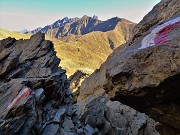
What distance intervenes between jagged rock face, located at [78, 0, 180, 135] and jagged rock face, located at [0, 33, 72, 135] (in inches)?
307

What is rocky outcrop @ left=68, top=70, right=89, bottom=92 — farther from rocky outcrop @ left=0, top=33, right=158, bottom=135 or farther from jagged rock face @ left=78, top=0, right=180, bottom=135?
jagged rock face @ left=78, top=0, right=180, bottom=135

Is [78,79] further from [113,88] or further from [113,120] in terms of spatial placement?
[113,88]

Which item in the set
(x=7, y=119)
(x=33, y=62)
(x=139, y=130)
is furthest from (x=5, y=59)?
(x=139, y=130)

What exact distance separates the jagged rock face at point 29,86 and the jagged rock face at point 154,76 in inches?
307

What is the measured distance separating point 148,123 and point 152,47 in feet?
73.1

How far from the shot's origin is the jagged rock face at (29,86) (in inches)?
758

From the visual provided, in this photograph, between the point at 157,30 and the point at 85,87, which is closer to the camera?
the point at 157,30

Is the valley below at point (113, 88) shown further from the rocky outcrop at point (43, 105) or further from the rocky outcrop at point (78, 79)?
the rocky outcrop at point (78, 79)

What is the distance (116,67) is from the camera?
13602 millimetres

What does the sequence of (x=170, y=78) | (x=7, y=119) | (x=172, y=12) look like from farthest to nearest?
(x=7, y=119), (x=172, y=12), (x=170, y=78)

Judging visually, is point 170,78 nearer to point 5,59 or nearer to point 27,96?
point 27,96

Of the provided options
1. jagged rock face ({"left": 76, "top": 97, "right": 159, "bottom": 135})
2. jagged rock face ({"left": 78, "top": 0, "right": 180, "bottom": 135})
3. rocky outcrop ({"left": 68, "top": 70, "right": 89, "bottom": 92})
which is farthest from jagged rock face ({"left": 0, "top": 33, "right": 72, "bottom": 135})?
rocky outcrop ({"left": 68, "top": 70, "right": 89, "bottom": 92})

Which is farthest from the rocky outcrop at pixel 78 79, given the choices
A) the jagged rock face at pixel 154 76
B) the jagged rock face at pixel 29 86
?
the jagged rock face at pixel 154 76

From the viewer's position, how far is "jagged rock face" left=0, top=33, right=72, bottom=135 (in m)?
19.2
